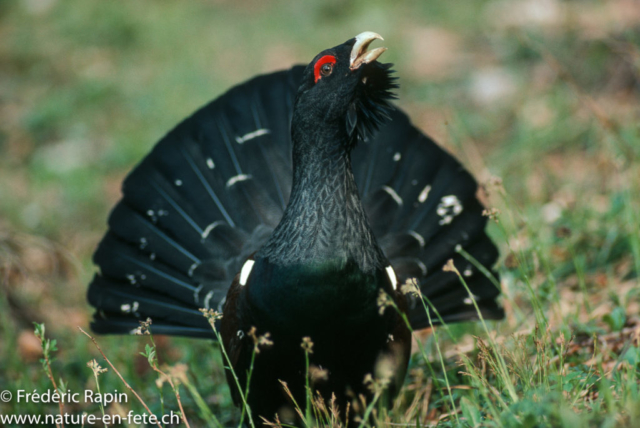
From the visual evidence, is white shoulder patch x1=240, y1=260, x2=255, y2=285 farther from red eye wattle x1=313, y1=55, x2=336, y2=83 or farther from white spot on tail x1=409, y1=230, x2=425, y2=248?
white spot on tail x1=409, y1=230, x2=425, y2=248

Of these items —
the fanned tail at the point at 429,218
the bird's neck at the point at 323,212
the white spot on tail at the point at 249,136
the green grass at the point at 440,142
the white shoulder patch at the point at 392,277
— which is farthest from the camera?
the white spot on tail at the point at 249,136

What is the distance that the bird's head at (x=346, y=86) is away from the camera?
2598mm

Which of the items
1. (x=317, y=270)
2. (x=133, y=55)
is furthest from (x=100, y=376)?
(x=133, y=55)

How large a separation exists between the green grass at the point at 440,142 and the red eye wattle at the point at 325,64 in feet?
2.77

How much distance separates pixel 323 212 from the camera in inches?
103

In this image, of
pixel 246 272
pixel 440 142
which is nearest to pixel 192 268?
pixel 246 272

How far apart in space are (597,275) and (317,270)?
2.31m

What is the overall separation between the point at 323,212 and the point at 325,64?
624 mm

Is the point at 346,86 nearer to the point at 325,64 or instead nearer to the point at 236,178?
the point at 325,64

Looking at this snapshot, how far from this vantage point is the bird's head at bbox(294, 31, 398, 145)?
8.52 ft

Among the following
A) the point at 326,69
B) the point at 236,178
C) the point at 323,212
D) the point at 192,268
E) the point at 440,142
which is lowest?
the point at 192,268

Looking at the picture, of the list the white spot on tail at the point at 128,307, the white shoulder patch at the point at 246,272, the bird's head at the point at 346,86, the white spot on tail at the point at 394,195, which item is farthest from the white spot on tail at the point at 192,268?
the bird's head at the point at 346,86

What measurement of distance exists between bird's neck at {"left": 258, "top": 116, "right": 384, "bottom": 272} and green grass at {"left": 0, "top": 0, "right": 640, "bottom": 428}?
550 millimetres

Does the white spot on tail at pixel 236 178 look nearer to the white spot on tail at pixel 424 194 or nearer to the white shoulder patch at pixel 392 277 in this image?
the white spot on tail at pixel 424 194
